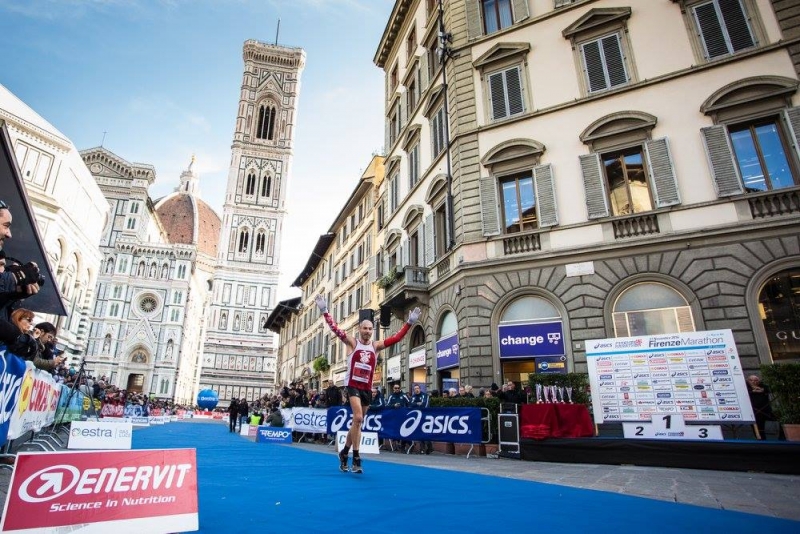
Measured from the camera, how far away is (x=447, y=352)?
16.3 metres

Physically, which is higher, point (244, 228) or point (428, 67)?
point (244, 228)

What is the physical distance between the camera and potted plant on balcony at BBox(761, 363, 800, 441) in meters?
8.21

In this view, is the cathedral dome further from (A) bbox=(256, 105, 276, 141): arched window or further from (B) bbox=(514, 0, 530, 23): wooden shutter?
(B) bbox=(514, 0, 530, 23): wooden shutter

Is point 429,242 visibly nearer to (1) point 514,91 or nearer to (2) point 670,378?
(1) point 514,91

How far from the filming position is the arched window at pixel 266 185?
88438mm

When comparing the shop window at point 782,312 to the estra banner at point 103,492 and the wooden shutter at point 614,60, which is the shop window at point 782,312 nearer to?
the wooden shutter at point 614,60

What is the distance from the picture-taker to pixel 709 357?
10.1m

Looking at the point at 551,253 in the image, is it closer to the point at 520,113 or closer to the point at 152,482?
the point at 520,113

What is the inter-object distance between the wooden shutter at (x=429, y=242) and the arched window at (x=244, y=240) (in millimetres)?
71432

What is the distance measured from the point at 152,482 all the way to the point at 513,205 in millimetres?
14496

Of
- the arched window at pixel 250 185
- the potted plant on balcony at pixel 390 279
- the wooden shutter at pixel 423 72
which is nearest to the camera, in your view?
the potted plant on balcony at pixel 390 279

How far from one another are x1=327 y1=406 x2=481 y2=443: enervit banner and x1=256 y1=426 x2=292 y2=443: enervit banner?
11.1ft

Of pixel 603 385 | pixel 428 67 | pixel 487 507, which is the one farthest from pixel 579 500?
pixel 428 67

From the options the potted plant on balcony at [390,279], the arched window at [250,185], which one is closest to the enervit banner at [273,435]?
the potted plant on balcony at [390,279]
